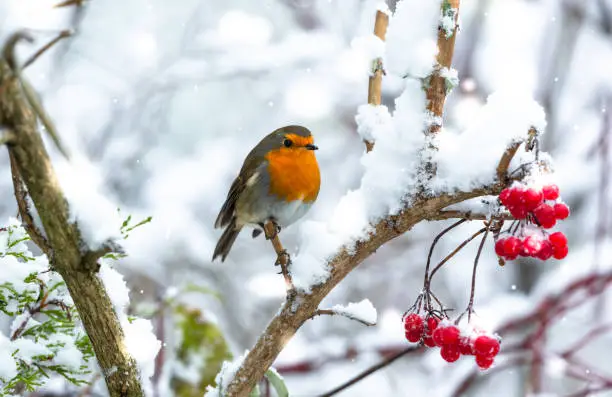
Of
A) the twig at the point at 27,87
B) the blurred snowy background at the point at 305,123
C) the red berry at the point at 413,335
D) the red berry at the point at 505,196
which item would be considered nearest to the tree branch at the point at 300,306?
the red berry at the point at 505,196

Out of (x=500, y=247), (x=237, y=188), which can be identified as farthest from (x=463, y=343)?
(x=237, y=188)

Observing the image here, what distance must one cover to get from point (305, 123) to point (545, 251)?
5.69 metres

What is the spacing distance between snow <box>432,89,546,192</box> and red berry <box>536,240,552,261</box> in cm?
22

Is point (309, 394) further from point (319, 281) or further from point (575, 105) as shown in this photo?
point (319, 281)

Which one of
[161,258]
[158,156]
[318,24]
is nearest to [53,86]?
[158,156]

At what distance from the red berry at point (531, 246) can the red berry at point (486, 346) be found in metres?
0.21

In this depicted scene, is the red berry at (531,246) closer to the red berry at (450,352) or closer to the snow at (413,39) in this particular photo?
the red berry at (450,352)

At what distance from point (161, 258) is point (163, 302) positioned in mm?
3722

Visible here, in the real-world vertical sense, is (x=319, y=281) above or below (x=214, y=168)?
below

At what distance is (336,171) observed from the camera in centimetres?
668

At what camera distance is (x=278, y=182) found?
8.77 feet

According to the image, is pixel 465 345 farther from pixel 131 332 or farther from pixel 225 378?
pixel 131 332

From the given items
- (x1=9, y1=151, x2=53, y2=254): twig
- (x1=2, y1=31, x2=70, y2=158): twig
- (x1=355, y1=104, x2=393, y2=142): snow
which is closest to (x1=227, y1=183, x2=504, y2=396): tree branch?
(x1=355, y1=104, x2=393, y2=142): snow

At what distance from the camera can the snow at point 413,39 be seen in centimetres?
141
